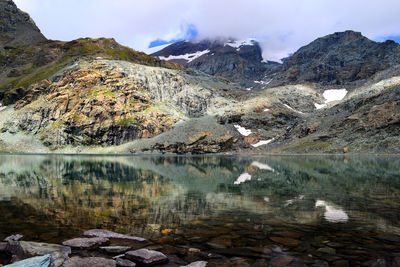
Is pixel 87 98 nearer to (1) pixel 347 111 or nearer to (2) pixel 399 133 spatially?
(1) pixel 347 111

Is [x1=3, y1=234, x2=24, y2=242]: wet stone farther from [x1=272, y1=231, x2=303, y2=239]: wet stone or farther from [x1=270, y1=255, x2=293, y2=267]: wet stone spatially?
[x1=272, y1=231, x2=303, y2=239]: wet stone

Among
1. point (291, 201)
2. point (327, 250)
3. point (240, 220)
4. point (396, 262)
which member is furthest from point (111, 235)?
point (291, 201)

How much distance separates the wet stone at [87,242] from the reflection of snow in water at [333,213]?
12258 mm

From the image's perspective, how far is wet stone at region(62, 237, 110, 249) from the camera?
12009mm

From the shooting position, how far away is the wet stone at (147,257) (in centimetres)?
1032

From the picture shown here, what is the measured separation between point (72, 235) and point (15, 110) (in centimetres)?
22281

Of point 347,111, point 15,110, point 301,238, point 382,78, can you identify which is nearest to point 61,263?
point 301,238

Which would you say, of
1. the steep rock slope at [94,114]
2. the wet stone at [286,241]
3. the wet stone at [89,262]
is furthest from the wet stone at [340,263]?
the steep rock slope at [94,114]

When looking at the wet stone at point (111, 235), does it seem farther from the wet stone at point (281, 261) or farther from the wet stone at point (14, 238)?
the wet stone at point (281, 261)

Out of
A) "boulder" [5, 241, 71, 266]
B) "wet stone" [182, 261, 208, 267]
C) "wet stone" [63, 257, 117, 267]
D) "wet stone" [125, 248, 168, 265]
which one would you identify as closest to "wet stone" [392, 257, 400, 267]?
"wet stone" [182, 261, 208, 267]

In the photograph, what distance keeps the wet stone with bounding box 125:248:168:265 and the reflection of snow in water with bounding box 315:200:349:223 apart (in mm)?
10571

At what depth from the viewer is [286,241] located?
41.9 ft

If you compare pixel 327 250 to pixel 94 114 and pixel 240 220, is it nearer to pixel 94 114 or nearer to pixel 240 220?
pixel 240 220

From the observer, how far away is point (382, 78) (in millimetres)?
181875
